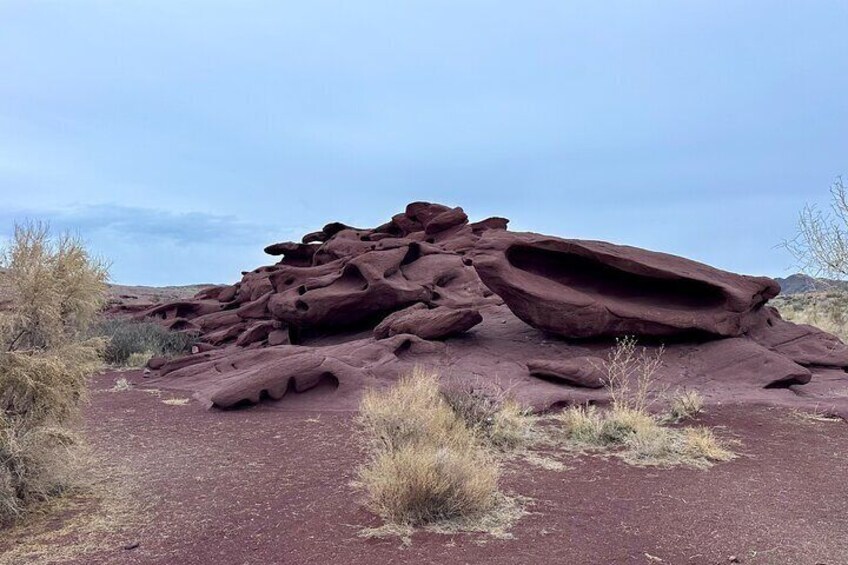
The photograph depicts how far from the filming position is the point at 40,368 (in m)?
6.65

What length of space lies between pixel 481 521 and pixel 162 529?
9.21ft

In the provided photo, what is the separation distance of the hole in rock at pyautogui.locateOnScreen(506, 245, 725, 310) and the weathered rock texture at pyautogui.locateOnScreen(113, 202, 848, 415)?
0.11ft

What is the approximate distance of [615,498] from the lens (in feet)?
21.9

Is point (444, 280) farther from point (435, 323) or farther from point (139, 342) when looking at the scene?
point (139, 342)

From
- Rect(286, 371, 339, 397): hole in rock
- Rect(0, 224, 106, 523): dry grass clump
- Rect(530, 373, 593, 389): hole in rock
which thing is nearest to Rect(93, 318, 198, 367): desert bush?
Rect(286, 371, 339, 397): hole in rock

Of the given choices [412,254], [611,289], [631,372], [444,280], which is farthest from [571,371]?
[412,254]

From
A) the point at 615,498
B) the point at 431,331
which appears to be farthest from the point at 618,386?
the point at 615,498

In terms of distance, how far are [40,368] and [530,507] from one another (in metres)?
5.03

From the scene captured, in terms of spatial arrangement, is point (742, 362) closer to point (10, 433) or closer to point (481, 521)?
point (481, 521)

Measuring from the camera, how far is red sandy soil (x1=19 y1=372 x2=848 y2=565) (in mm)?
5266

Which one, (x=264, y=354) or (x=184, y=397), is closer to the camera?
(x=184, y=397)

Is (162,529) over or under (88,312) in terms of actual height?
under

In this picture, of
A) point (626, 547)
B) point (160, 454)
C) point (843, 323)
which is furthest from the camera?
point (843, 323)

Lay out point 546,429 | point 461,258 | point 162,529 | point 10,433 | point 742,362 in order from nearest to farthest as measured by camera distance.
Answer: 1. point 162,529
2. point 10,433
3. point 546,429
4. point 742,362
5. point 461,258
